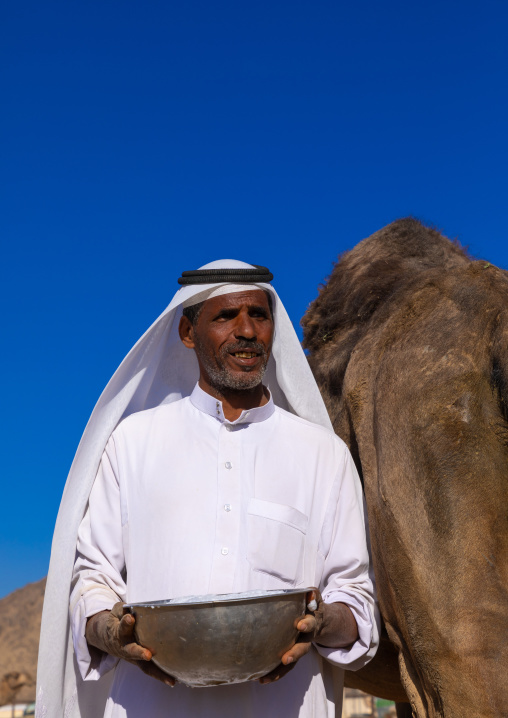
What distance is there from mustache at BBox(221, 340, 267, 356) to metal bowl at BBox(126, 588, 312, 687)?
1.11 meters

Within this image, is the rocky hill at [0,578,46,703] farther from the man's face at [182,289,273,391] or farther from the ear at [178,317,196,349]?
the man's face at [182,289,273,391]

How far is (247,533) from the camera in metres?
3.23

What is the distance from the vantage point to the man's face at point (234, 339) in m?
3.53

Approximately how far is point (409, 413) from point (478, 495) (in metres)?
0.47

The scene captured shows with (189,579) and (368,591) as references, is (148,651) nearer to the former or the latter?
(189,579)

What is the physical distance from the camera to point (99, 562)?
3.30 m

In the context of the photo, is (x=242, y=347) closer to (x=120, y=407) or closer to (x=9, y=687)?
(x=120, y=407)

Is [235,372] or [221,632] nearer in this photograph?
[221,632]

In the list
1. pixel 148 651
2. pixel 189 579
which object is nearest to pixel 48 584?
pixel 189 579

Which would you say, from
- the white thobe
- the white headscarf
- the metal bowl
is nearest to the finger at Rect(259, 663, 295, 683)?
the metal bowl

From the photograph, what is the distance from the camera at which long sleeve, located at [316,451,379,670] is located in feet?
10.3

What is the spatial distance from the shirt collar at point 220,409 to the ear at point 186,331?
25cm

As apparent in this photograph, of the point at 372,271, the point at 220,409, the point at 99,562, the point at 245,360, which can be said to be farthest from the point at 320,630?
the point at 372,271

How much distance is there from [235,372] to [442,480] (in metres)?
1.01
